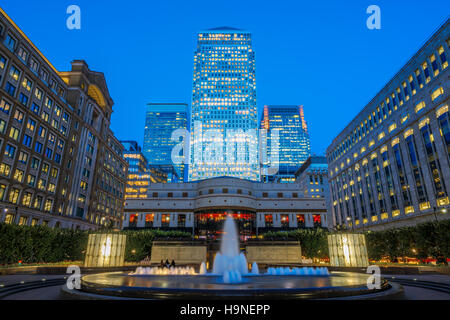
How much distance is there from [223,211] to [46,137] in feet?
144

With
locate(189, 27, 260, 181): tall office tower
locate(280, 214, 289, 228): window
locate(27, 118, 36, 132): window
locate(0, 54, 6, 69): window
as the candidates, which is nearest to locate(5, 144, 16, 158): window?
locate(27, 118, 36, 132): window

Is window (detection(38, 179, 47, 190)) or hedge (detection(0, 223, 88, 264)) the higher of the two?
window (detection(38, 179, 47, 190))

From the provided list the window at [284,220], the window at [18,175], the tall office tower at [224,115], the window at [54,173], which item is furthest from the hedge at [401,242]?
the tall office tower at [224,115]

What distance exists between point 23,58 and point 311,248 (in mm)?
64959

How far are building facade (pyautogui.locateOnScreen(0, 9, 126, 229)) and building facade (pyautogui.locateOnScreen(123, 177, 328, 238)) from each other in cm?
1565

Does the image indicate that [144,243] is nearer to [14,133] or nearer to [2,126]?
[2,126]

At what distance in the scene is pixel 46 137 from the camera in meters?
57.2

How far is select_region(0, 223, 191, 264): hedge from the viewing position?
28141 millimetres

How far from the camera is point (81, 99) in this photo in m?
70.4

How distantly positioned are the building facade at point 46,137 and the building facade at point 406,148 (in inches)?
2589

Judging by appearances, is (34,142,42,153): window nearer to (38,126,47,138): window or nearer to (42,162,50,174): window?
(38,126,47,138): window

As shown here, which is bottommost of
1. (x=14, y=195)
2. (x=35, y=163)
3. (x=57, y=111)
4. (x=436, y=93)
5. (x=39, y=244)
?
(x=39, y=244)

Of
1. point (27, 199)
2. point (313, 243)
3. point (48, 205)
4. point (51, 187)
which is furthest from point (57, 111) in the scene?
point (313, 243)

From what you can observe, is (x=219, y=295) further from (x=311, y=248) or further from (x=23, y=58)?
(x=23, y=58)
